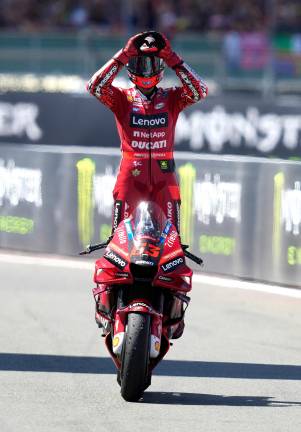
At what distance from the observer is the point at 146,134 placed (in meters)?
7.57

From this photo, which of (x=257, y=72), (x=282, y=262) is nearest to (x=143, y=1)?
(x=257, y=72)

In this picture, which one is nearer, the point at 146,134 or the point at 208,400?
the point at 208,400

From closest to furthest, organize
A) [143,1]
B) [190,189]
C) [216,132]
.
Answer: [190,189], [216,132], [143,1]

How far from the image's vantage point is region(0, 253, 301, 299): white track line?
1088 cm

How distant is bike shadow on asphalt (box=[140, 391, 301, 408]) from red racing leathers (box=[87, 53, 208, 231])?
3.57ft

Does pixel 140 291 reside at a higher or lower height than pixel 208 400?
higher

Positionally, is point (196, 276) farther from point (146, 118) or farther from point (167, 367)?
point (146, 118)

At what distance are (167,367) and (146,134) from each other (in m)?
1.54

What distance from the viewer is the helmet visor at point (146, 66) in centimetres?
727

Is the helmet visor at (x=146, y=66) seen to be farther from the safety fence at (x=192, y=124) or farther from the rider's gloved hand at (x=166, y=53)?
the safety fence at (x=192, y=124)

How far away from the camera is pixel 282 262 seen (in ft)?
36.1

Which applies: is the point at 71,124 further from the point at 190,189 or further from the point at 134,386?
the point at 134,386

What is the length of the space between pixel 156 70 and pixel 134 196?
2.61 ft

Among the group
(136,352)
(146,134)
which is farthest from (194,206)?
(136,352)
